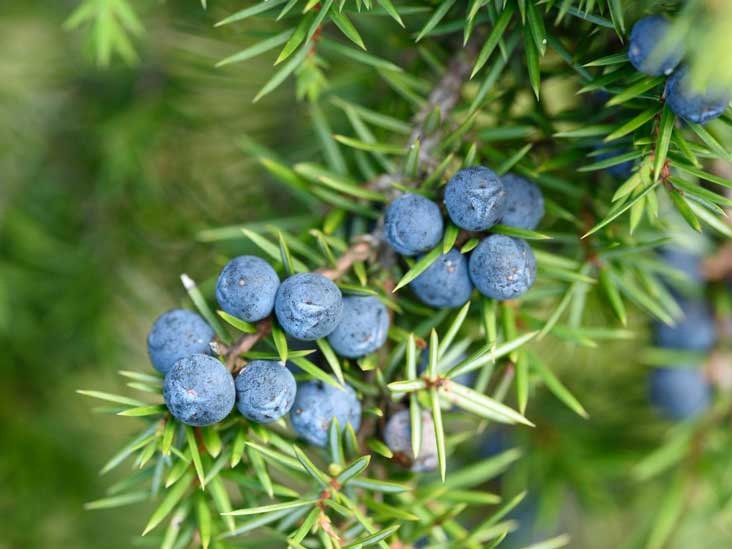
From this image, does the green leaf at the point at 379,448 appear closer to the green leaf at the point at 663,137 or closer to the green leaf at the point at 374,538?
the green leaf at the point at 374,538

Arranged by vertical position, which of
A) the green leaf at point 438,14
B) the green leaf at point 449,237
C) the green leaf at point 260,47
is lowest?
the green leaf at point 449,237

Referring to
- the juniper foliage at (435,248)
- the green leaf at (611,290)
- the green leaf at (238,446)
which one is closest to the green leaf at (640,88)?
the juniper foliage at (435,248)

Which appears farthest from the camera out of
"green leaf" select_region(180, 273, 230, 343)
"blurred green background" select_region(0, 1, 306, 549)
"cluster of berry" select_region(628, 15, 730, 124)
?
"blurred green background" select_region(0, 1, 306, 549)

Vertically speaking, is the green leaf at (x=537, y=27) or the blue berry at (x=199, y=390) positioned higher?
the green leaf at (x=537, y=27)

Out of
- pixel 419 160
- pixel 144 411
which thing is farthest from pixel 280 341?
pixel 419 160

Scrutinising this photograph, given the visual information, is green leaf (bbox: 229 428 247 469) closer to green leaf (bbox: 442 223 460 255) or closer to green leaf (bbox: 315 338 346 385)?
green leaf (bbox: 315 338 346 385)

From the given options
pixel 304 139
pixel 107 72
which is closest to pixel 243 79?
pixel 304 139

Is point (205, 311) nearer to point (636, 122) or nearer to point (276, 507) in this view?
point (276, 507)

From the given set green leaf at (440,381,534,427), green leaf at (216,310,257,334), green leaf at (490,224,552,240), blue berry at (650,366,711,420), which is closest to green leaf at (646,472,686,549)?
blue berry at (650,366,711,420)

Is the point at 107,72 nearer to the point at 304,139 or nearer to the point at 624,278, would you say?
the point at 304,139
